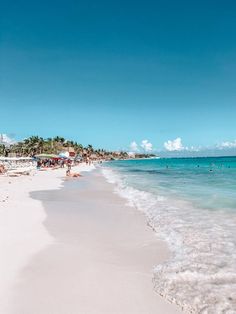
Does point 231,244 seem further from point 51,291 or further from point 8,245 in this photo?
point 8,245

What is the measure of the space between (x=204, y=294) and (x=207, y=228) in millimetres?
5559

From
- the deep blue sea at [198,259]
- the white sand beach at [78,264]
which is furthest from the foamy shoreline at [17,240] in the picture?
the deep blue sea at [198,259]

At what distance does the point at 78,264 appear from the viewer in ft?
24.2

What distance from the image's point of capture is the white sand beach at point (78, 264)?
5398 mm

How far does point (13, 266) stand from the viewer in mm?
6980

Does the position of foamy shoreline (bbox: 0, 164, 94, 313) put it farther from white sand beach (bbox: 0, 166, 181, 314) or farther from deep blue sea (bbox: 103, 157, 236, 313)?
deep blue sea (bbox: 103, 157, 236, 313)

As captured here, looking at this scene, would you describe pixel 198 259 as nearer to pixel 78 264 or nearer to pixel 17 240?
pixel 78 264

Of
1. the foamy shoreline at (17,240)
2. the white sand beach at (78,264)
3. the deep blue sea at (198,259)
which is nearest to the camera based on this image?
the white sand beach at (78,264)

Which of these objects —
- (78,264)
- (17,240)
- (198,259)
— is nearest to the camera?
(78,264)

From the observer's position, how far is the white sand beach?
5398 millimetres

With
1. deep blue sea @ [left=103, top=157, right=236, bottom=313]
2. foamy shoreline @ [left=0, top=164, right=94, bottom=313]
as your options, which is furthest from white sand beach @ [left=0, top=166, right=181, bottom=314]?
deep blue sea @ [left=103, top=157, right=236, bottom=313]

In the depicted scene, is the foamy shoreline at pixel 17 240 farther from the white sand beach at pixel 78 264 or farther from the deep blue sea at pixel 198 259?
the deep blue sea at pixel 198 259

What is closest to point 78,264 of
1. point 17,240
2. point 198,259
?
point 17,240

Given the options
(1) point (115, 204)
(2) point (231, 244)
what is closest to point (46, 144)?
(1) point (115, 204)
